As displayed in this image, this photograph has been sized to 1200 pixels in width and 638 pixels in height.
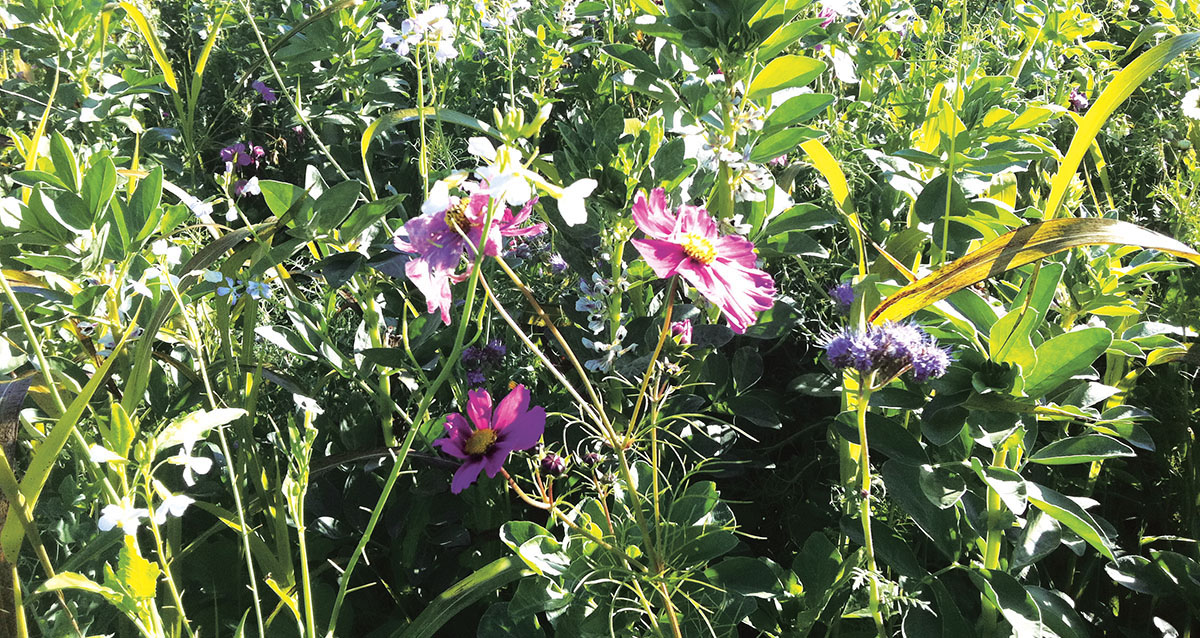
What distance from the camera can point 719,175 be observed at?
36.6 inches

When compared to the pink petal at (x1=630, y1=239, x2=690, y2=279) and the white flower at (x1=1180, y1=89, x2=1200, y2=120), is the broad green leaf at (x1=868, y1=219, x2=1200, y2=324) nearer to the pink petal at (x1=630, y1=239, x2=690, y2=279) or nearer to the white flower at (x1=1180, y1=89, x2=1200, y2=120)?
the pink petal at (x1=630, y1=239, x2=690, y2=279)

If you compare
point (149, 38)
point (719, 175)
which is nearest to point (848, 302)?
point (719, 175)

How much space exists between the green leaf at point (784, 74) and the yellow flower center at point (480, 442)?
1.41 feet

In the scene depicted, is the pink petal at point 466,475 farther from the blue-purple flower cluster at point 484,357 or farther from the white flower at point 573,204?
the white flower at point 573,204

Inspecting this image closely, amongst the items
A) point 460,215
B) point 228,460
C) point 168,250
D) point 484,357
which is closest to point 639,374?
point 484,357

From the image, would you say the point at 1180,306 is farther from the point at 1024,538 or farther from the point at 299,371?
the point at 299,371

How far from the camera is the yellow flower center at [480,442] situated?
0.82m

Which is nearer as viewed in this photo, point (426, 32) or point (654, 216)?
point (654, 216)

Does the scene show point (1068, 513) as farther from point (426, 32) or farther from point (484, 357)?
point (426, 32)

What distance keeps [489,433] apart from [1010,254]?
0.48 m

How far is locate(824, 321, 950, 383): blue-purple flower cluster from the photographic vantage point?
25.9 inches

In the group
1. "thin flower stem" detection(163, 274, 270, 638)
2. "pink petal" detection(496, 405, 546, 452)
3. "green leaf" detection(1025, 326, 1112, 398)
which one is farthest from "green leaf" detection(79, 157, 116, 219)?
"green leaf" detection(1025, 326, 1112, 398)

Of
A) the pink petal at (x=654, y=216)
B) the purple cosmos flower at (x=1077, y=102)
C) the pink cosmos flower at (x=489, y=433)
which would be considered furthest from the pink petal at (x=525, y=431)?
the purple cosmos flower at (x=1077, y=102)

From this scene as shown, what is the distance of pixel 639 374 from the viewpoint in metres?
0.93
